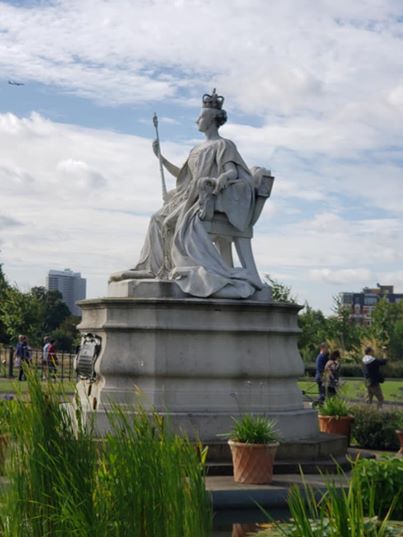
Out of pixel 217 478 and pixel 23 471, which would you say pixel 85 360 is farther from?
pixel 23 471

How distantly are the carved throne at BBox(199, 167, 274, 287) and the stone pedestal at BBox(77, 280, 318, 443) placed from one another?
94 centimetres

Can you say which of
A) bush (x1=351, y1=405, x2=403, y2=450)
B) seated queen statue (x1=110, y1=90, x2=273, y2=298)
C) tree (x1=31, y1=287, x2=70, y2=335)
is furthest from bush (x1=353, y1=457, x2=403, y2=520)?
tree (x1=31, y1=287, x2=70, y2=335)

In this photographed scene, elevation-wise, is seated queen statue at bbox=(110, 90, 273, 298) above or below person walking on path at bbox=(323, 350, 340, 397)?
above

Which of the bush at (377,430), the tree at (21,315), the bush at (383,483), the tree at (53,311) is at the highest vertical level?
the tree at (53,311)

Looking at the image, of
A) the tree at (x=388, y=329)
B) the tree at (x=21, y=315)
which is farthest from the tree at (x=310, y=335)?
the tree at (x=21, y=315)

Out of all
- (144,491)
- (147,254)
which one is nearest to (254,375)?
(147,254)

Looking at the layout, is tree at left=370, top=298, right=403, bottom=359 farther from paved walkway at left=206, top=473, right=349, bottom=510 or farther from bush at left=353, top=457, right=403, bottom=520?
bush at left=353, top=457, right=403, bottom=520

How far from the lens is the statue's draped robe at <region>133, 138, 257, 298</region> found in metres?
14.4

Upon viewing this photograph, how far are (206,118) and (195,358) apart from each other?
3970 mm

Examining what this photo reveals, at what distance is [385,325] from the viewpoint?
7456cm

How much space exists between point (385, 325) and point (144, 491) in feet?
230

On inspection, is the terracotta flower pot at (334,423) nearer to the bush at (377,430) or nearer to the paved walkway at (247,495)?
the bush at (377,430)

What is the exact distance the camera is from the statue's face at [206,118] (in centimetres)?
1578

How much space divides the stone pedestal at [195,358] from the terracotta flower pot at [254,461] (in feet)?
5.59
